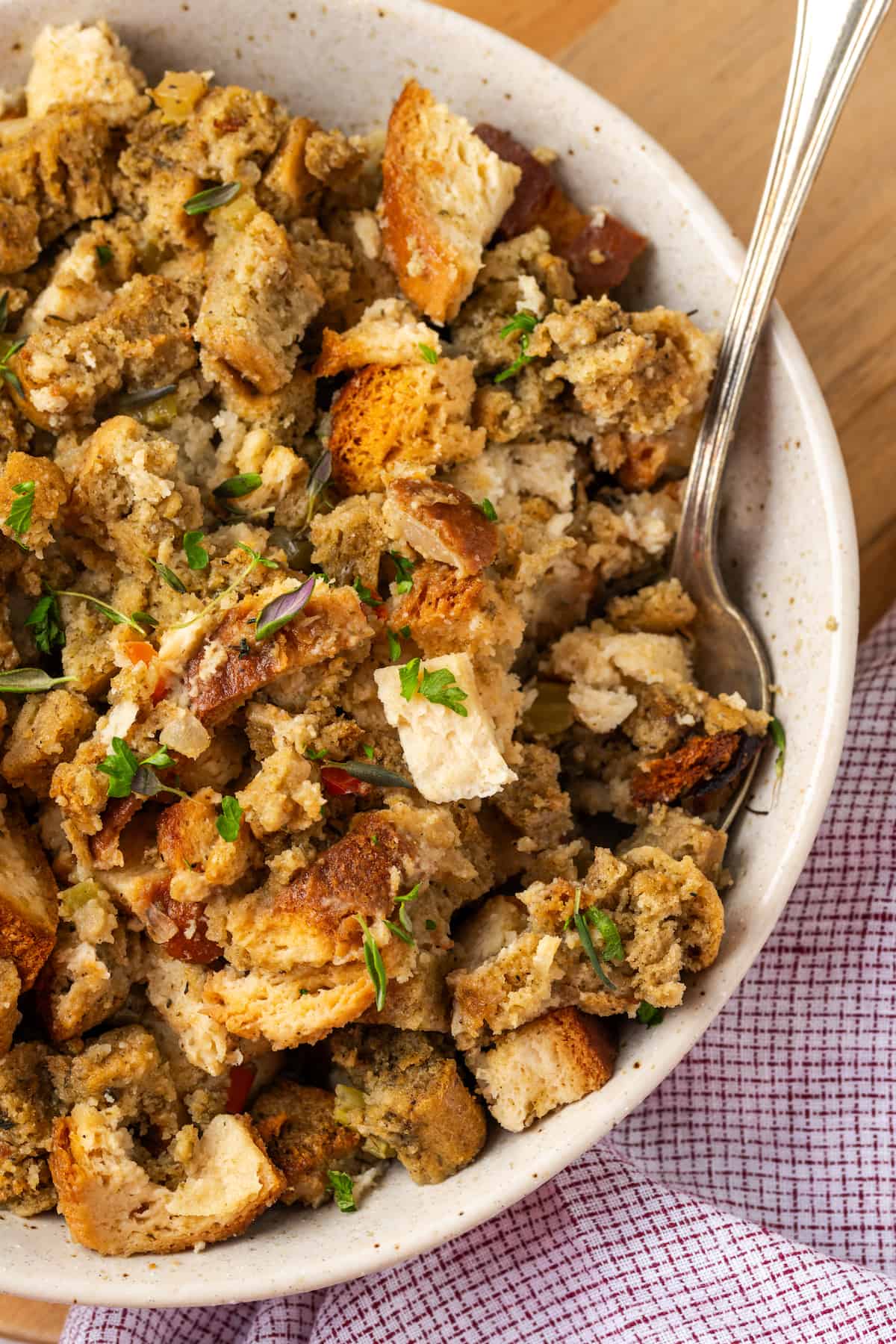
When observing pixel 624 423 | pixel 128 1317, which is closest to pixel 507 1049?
pixel 128 1317

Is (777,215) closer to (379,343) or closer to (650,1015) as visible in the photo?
(379,343)

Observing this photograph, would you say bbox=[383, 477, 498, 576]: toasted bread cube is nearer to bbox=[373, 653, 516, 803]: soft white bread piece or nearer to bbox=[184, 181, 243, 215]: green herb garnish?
bbox=[373, 653, 516, 803]: soft white bread piece

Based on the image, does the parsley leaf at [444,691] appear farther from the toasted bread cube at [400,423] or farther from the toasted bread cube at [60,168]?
the toasted bread cube at [60,168]

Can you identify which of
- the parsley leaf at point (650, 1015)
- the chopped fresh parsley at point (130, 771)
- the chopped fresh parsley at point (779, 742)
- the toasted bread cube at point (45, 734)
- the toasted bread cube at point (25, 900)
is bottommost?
the toasted bread cube at point (25, 900)

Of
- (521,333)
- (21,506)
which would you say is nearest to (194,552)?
(21,506)

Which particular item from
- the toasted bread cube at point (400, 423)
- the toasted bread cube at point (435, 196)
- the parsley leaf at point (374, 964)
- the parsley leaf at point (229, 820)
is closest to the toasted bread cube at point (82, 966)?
the parsley leaf at point (229, 820)

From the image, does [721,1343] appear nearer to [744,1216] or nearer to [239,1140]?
[744,1216]
